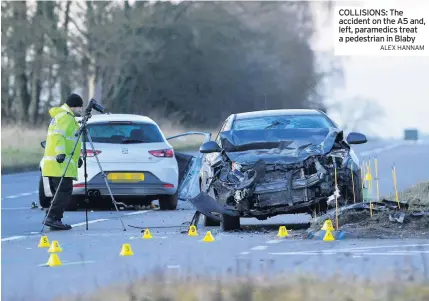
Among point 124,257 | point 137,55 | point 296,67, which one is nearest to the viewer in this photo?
point 124,257

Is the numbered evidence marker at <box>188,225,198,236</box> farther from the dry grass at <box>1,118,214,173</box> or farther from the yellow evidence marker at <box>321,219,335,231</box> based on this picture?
the dry grass at <box>1,118,214,173</box>

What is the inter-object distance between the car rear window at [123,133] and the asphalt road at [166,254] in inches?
Answer: 75.0

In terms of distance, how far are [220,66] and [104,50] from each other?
5525 mm

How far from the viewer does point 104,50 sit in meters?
51.4

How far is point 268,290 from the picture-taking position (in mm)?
9477

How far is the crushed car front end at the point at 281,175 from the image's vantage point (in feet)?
51.3

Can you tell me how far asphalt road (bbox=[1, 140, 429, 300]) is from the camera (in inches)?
452

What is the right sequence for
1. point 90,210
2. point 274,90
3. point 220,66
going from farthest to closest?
point 220,66 → point 274,90 → point 90,210

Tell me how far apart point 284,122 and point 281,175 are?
135 cm

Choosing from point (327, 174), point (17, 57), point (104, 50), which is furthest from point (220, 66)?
point (327, 174)

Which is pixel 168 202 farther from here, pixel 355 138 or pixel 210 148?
pixel 355 138

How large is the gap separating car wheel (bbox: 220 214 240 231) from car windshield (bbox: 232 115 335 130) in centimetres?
108

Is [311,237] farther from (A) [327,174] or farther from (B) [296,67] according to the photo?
(B) [296,67]

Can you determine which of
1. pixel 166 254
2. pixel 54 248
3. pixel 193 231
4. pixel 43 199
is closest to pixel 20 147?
pixel 43 199
